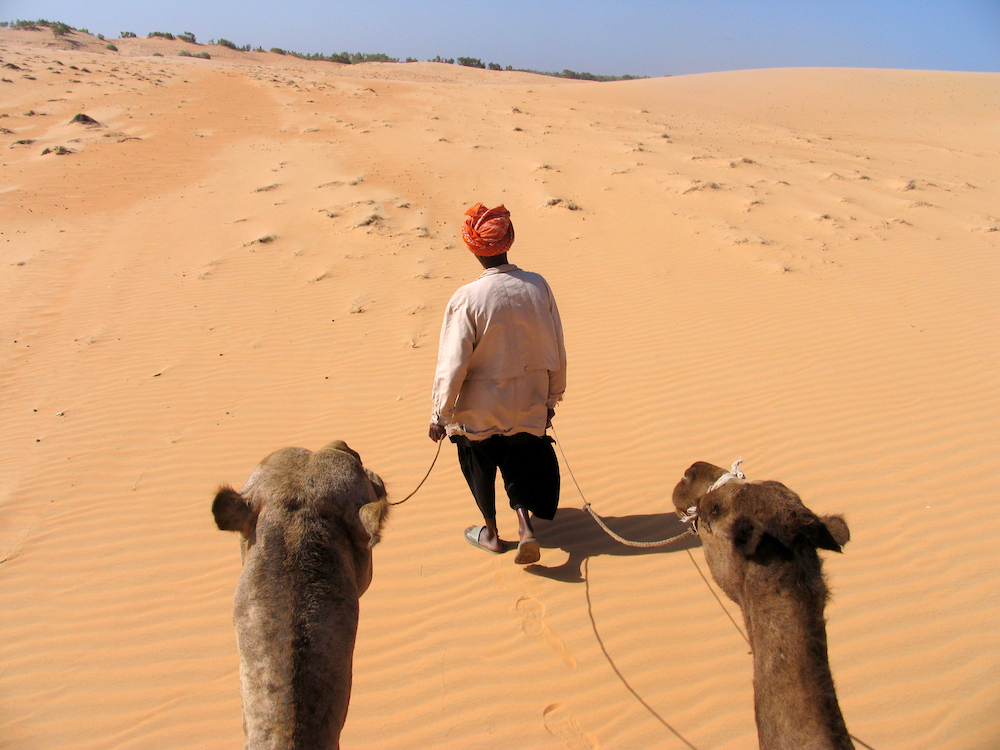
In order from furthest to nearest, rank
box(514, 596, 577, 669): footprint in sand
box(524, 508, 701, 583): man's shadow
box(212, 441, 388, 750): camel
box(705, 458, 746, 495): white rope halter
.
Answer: box(524, 508, 701, 583): man's shadow → box(514, 596, 577, 669): footprint in sand → box(705, 458, 746, 495): white rope halter → box(212, 441, 388, 750): camel

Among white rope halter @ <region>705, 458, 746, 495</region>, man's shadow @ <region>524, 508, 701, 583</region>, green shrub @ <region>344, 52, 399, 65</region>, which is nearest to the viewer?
white rope halter @ <region>705, 458, 746, 495</region>

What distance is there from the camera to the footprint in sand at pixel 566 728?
3035mm

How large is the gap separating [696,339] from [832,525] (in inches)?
226

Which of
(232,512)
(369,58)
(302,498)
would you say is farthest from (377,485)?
(369,58)

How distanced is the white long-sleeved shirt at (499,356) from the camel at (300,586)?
124cm

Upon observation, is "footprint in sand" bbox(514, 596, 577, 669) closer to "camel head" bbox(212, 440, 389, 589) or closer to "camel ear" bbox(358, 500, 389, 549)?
"camel head" bbox(212, 440, 389, 589)

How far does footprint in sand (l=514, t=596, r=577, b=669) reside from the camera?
11.6ft

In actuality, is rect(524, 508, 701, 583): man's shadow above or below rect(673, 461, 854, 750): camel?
below

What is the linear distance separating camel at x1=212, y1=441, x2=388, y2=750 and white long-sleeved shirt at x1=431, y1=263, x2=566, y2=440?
1.24m

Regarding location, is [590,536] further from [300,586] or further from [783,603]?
[300,586]

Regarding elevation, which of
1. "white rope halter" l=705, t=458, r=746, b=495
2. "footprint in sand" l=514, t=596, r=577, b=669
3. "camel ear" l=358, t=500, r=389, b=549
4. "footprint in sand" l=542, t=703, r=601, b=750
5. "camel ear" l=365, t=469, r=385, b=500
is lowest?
"footprint in sand" l=514, t=596, r=577, b=669

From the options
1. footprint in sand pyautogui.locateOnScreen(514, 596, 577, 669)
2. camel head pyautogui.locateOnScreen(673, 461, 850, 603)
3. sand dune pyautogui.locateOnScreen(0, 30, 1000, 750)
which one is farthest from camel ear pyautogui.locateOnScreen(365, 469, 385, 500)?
footprint in sand pyautogui.locateOnScreen(514, 596, 577, 669)

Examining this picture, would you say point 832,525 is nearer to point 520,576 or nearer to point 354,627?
point 354,627

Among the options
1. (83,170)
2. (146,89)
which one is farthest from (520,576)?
(146,89)
